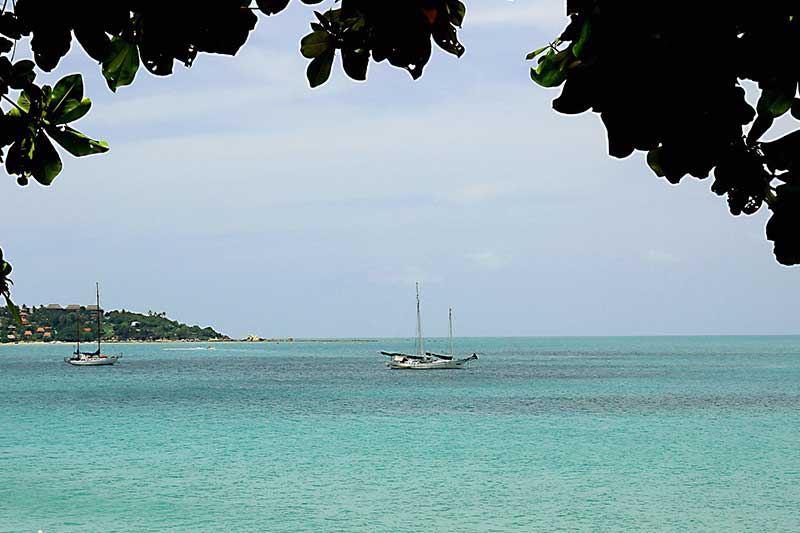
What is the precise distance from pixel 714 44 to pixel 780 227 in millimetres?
263

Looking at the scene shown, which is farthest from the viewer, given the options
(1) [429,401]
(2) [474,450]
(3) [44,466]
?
(1) [429,401]

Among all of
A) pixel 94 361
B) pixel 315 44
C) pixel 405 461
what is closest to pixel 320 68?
pixel 315 44

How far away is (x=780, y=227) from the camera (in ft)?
4.25

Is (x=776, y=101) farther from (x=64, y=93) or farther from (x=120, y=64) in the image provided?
(x=64, y=93)

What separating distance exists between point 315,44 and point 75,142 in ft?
1.74

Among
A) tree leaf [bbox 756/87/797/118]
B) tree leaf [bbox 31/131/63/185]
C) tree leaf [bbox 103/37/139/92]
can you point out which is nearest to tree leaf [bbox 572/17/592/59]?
tree leaf [bbox 756/87/797/118]

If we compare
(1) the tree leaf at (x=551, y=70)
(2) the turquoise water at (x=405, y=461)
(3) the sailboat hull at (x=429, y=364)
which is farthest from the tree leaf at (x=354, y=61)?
(3) the sailboat hull at (x=429, y=364)

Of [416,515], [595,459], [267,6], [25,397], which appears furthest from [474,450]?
[25,397]

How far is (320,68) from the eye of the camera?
174 cm

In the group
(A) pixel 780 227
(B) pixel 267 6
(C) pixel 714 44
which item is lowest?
(A) pixel 780 227

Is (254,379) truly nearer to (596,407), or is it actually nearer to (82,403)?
(82,403)

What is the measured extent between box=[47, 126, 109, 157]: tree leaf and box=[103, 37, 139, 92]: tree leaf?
0.13 meters

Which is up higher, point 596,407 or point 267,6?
point 267,6

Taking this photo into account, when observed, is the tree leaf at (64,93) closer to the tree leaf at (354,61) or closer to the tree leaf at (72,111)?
the tree leaf at (72,111)
